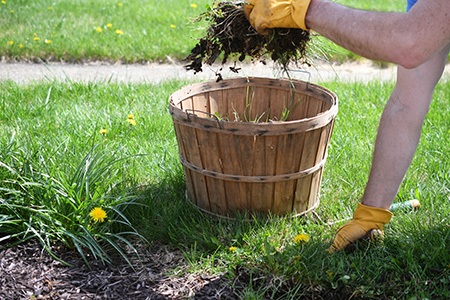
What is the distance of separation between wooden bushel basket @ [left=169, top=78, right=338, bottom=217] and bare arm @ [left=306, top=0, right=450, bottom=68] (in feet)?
1.52

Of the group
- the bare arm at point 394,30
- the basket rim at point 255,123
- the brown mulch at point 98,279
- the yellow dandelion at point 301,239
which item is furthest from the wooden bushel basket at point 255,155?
the bare arm at point 394,30

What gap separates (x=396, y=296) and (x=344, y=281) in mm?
191

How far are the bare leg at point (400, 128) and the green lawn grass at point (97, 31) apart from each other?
1.99 meters

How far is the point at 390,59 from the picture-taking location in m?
1.95

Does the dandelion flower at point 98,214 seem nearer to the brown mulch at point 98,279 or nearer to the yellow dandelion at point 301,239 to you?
the brown mulch at point 98,279

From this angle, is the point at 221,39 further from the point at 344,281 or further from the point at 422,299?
the point at 422,299

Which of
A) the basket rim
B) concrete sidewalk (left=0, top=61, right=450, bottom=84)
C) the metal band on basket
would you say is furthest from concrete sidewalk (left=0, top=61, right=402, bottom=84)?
the metal band on basket

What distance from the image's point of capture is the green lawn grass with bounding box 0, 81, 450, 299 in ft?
7.34

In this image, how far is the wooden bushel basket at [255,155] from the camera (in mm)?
2416

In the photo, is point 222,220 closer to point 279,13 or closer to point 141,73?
point 279,13

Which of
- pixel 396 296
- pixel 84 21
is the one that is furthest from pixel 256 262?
pixel 84 21

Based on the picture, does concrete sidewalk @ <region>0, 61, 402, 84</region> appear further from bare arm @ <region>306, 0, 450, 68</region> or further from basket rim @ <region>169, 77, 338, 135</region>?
bare arm @ <region>306, 0, 450, 68</region>

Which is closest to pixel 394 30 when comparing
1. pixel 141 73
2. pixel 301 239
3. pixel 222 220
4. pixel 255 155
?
pixel 255 155

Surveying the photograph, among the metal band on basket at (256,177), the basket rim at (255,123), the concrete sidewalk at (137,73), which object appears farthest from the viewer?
the concrete sidewalk at (137,73)
